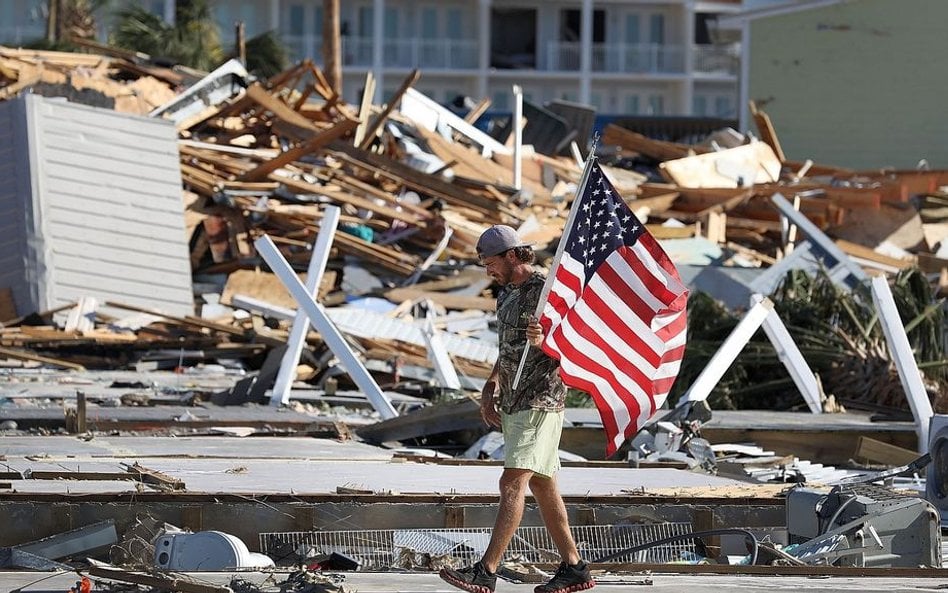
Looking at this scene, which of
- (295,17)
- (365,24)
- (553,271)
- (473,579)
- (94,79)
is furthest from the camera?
(295,17)

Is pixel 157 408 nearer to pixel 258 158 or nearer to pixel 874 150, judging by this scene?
pixel 258 158

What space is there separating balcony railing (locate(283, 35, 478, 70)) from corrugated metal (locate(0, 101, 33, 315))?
46.9 metres

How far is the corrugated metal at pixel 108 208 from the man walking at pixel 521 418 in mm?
11722

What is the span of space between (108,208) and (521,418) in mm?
12832

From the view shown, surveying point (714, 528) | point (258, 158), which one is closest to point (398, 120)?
point (258, 158)

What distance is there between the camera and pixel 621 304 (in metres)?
7.36

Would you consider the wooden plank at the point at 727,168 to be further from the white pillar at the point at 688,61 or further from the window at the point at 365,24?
the white pillar at the point at 688,61

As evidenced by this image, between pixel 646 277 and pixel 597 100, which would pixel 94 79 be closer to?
pixel 646 277

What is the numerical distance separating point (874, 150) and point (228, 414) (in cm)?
2977

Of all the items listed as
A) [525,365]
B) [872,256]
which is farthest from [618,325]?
[872,256]

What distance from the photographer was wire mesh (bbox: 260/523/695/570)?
8.23 metres

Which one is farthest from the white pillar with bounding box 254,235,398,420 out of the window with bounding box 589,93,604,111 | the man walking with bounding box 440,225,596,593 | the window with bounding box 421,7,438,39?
the window with bounding box 589,93,604,111

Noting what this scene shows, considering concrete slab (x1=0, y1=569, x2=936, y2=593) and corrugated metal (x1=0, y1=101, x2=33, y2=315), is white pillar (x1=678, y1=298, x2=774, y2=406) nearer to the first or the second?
concrete slab (x1=0, y1=569, x2=936, y2=593)

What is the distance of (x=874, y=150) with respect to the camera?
40.1 meters
